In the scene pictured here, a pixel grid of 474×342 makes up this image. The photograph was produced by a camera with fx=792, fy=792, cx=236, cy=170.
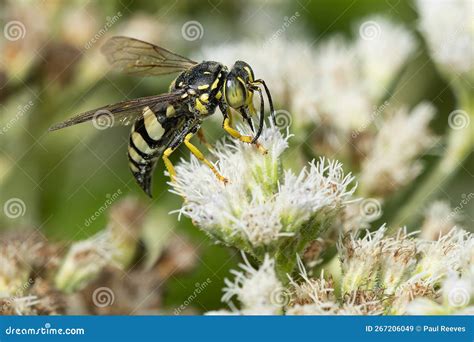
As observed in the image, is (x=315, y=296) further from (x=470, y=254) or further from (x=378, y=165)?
(x=378, y=165)

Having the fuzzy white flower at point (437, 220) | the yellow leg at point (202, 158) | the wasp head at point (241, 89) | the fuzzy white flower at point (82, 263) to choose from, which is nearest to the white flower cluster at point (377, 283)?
the yellow leg at point (202, 158)

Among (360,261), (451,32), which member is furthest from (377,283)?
(451,32)

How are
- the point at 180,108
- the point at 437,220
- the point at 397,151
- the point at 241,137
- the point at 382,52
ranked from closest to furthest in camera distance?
1. the point at 241,137
2. the point at 180,108
3. the point at 437,220
4. the point at 397,151
5. the point at 382,52

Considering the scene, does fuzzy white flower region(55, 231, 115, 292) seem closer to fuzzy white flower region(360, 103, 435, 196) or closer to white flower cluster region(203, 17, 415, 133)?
white flower cluster region(203, 17, 415, 133)

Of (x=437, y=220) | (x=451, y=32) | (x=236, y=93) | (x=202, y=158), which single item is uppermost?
(x=451, y=32)

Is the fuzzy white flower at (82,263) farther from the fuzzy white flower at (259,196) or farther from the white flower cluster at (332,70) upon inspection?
the white flower cluster at (332,70)

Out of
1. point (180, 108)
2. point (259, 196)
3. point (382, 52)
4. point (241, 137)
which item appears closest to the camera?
point (259, 196)

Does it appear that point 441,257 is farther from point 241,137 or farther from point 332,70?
point 332,70
